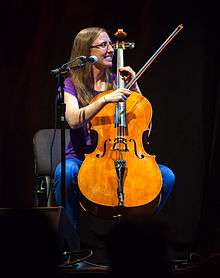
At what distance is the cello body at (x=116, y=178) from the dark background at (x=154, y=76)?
1.07 m

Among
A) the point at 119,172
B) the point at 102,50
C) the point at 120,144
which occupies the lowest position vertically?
the point at 119,172

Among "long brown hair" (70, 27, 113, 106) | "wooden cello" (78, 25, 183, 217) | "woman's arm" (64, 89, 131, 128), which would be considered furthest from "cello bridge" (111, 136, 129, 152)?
"long brown hair" (70, 27, 113, 106)

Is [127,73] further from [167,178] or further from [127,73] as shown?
[167,178]

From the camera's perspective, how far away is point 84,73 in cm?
339

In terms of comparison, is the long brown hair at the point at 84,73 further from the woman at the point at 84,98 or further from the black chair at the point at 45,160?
the black chair at the point at 45,160

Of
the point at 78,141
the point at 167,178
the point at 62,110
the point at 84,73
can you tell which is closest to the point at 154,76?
the point at 84,73

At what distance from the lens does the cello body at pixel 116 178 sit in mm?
2945

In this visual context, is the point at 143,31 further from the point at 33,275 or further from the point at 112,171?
the point at 33,275


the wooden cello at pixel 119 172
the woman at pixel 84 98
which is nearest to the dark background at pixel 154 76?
the woman at pixel 84 98

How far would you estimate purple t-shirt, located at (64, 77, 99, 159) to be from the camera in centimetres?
332

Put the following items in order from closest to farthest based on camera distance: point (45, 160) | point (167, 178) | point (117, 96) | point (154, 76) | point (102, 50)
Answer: point (117, 96), point (167, 178), point (102, 50), point (45, 160), point (154, 76)

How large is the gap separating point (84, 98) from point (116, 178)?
0.59 meters

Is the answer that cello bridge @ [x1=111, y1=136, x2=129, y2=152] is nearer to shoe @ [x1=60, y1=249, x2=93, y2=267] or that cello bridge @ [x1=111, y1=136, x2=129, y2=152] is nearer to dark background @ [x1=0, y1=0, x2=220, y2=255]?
shoe @ [x1=60, y1=249, x2=93, y2=267]

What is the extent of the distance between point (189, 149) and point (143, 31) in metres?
0.91
